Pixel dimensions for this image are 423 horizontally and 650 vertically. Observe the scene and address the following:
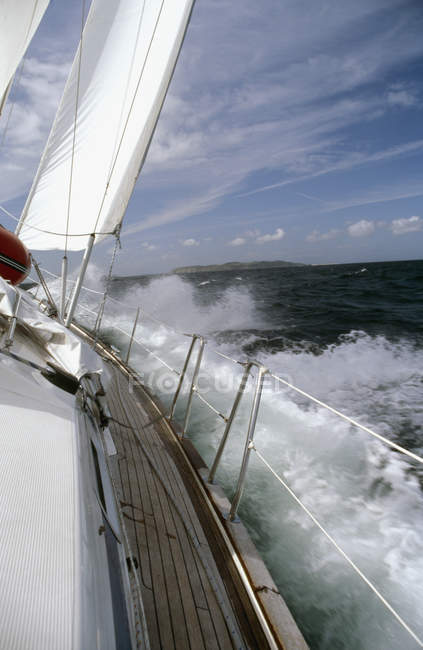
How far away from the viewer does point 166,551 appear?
160cm

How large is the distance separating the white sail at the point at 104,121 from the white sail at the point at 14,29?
0.52m

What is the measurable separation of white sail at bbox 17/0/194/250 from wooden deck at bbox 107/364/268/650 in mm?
2107

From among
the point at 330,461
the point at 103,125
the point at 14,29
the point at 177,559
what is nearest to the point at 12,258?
the point at 103,125

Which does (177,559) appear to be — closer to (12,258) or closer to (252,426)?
(252,426)

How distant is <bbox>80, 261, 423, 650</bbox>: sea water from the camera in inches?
83.4

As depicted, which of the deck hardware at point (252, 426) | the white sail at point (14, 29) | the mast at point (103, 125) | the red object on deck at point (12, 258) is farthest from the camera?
the white sail at point (14, 29)

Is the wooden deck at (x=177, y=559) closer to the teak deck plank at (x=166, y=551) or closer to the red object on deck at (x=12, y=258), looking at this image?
the teak deck plank at (x=166, y=551)

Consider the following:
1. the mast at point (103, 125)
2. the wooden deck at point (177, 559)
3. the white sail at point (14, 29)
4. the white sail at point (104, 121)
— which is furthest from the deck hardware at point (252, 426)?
the white sail at point (14, 29)

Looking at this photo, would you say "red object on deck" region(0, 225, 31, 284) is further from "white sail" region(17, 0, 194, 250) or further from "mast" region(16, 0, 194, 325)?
"white sail" region(17, 0, 194, 250)

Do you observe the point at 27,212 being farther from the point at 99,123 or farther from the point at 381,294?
the point at 381,294

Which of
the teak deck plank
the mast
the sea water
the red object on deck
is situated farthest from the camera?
the mast

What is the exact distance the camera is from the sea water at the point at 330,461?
212 cm

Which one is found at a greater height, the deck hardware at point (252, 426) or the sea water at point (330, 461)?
the deck hardware at point (252, 426)

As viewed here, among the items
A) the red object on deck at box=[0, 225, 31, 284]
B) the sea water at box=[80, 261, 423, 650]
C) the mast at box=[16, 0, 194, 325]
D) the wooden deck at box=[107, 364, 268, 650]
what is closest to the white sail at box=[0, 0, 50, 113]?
the mast at box=[16, 0, 194, 325]
